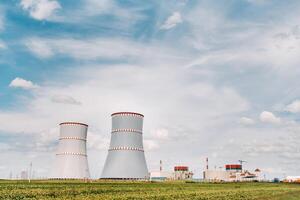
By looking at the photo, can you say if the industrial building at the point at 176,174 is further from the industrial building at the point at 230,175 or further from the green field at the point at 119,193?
the green field at the point at 119,193

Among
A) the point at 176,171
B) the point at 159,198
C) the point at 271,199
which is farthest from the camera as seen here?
the point at 176,171

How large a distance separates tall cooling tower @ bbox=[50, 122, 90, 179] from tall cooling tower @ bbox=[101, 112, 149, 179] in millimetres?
6201

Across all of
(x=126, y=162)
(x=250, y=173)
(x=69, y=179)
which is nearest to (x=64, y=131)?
(x=69, y=179)

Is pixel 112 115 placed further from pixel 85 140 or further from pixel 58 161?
pixel 58 161

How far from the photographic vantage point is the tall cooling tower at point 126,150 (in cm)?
6053

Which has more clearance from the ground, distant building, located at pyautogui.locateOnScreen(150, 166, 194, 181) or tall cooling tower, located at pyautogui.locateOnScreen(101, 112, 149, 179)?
tall cooling tower, located at pyautogui.locateOnScreen(101, 112, 149, 179)

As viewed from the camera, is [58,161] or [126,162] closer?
[126,162]

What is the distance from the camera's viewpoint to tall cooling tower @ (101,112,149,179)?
6053cm

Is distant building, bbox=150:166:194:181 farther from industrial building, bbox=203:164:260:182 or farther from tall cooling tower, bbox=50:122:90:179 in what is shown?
tall cooling tower, bbox=50:122:90:179

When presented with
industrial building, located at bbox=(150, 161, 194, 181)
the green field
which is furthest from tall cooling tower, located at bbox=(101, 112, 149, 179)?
industrial building, located at bbox=(150, 161, 194, 181)

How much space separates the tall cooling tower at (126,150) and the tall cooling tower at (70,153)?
620 centimetres

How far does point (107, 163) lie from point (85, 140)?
757 centimetres

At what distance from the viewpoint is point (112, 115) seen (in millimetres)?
64500

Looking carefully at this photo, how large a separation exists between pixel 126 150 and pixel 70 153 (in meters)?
11.6
